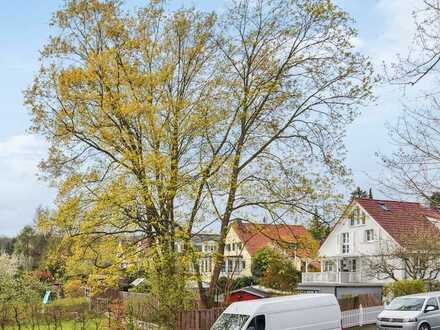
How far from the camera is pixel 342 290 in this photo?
148ft

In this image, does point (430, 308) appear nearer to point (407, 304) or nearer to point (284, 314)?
point (407, 304)

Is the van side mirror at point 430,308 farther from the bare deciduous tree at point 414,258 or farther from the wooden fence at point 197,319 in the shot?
the wooden fence at point 197,319

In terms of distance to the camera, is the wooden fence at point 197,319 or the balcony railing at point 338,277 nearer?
the wooden fence at point 197,319

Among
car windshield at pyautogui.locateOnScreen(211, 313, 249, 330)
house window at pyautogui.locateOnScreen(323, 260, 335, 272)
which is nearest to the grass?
car windshield at pyautogui.locateOnScreen(211, 313, 249, 330)

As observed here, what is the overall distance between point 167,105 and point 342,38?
7.63 m

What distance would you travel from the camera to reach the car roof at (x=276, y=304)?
19.4 metres

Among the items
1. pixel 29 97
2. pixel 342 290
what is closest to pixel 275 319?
pixel 29 97

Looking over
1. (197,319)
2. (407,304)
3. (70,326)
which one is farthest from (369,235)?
(197,319)

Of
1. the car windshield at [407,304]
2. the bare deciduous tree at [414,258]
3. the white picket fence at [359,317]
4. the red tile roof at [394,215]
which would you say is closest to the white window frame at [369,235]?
the red tile roof at [394,215]

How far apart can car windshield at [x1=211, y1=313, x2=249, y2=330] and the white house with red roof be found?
24436mm

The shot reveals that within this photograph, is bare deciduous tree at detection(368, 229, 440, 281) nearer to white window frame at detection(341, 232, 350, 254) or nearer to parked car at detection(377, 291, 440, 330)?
parked car at detection(377, 291, 440, 330)

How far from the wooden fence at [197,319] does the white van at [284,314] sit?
2.37m

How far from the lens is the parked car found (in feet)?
76.7

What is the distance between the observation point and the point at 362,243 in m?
49.6
